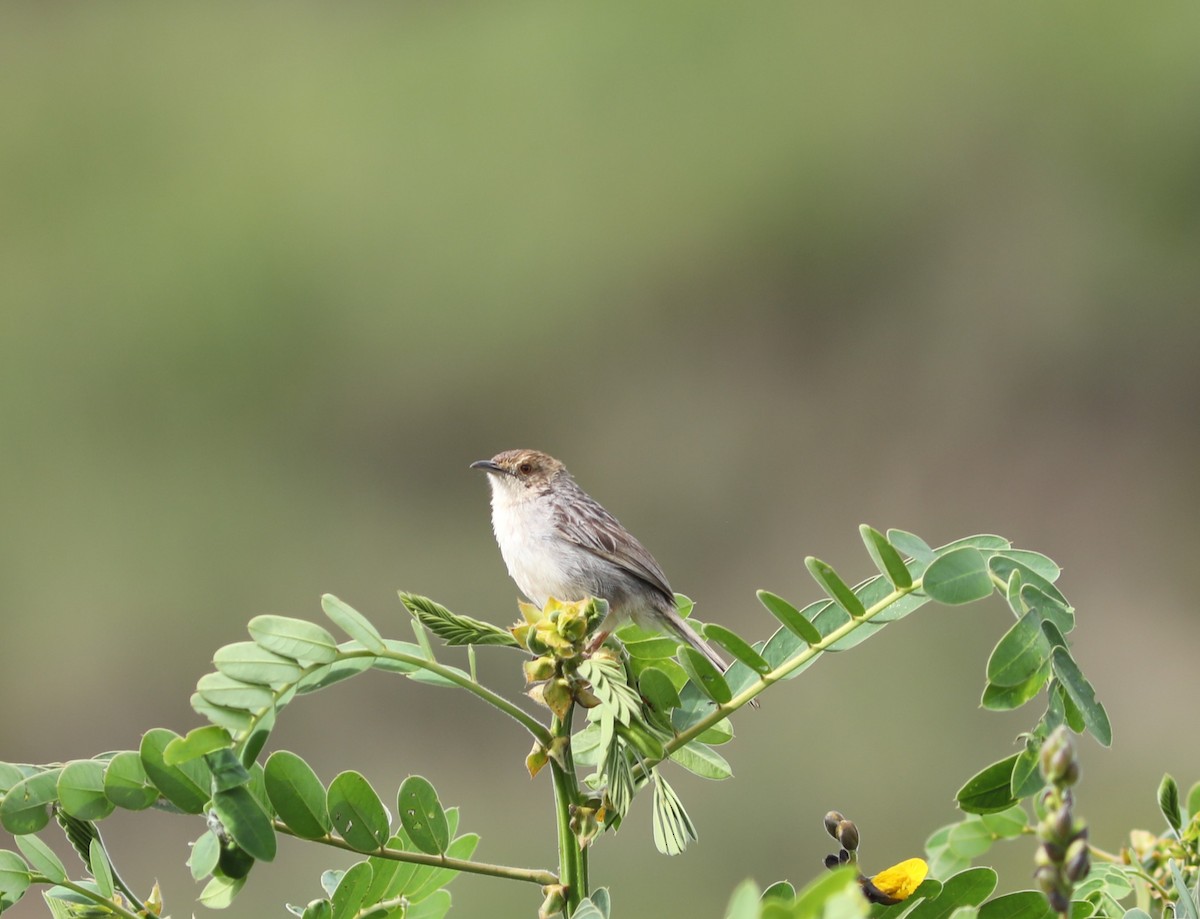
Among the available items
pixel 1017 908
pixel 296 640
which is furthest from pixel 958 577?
pixel 296 640

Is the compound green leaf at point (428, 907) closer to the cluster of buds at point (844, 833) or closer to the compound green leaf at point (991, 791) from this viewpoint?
the cluster of buds at point (844, 833)

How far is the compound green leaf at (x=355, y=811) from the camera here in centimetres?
192

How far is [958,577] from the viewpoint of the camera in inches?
71.6

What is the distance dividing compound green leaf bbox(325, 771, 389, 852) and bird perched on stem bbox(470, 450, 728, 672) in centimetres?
226

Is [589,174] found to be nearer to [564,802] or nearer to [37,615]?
[37,615]

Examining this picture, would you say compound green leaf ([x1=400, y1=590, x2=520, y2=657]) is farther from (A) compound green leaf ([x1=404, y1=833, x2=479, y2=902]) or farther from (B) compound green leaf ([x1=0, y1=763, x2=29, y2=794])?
(B) compound green leaf ([x1=0, y1=763, x2=29, y2=794])

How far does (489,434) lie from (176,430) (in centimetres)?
443

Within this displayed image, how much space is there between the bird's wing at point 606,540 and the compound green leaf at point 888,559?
8.28 ft

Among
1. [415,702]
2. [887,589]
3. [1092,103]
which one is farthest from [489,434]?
[887,589]

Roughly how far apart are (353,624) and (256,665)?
0.16 metres

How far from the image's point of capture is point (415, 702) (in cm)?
1502

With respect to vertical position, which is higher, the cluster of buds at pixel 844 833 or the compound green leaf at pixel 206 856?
the compound green leaf at pixel 206 856

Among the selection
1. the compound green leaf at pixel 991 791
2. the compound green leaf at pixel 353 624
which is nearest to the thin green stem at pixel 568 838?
the compound green leaf at pixel 353 624

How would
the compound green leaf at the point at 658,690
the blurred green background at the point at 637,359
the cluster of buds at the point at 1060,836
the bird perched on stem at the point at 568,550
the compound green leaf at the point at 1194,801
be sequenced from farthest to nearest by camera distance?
the blurred green background at the point at 637,359 → the bird perched on stem at the point at 568,550 → the compound green leaf at the point at 1194,801 → the compound green leaf at the point at 658,690 → the cluster of buds at the point at 1060,836
